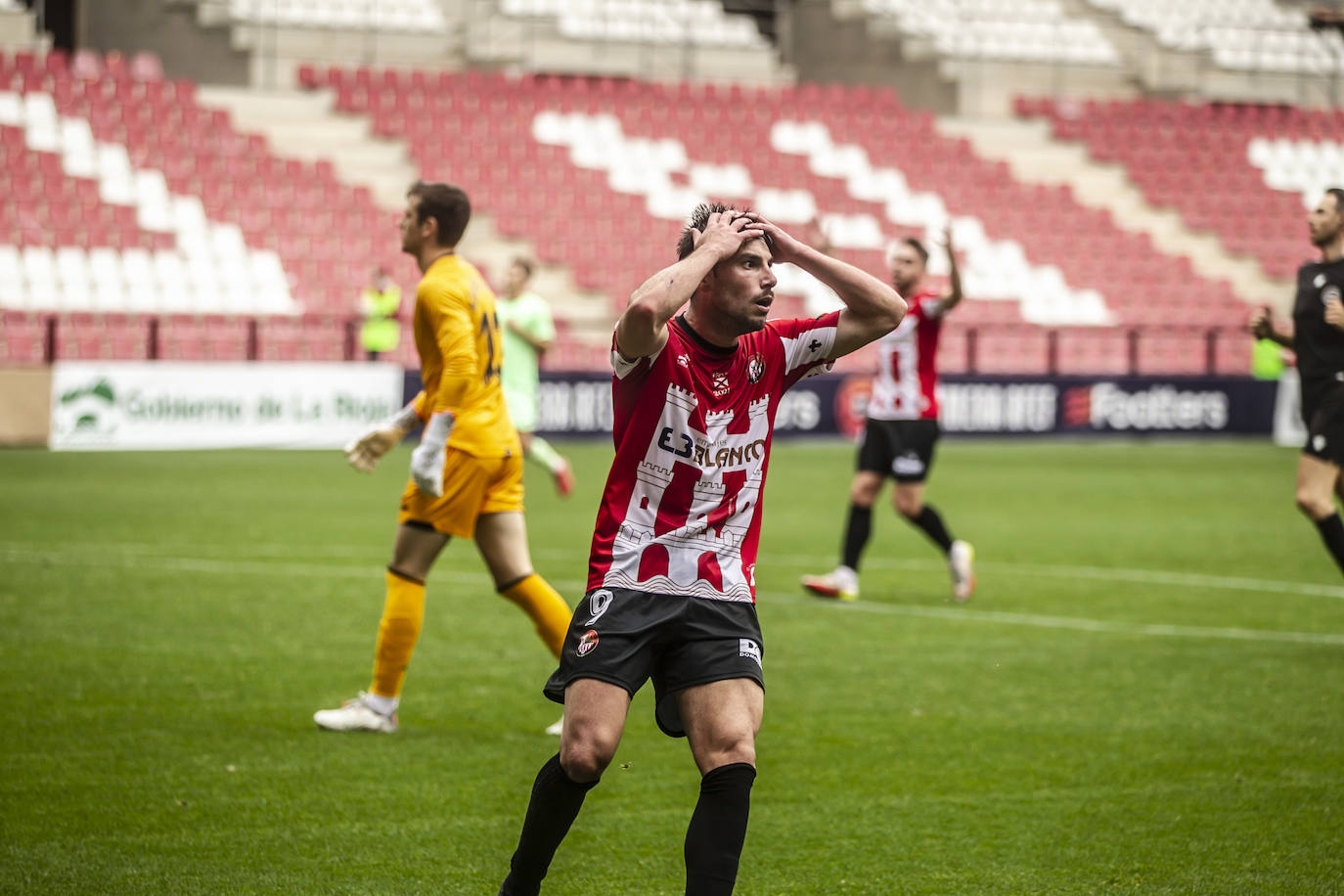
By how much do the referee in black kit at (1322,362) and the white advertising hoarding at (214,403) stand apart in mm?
14180

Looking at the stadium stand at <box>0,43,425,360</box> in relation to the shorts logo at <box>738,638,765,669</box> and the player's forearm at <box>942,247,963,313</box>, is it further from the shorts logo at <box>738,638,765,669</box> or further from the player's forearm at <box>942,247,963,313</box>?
the shorts logo at <box>738,638,765,669</box>

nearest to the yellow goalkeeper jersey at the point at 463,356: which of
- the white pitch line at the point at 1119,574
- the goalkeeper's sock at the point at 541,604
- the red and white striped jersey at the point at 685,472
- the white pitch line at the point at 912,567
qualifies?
the goalkeeper's sock at the point at 541,604

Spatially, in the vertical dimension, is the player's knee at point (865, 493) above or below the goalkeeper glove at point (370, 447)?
below

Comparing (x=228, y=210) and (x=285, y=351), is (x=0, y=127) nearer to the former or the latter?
(x=228, y=210)

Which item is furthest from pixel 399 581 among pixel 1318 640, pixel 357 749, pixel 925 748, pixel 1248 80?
pixel 1248 80

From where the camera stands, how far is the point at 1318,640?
8.77m

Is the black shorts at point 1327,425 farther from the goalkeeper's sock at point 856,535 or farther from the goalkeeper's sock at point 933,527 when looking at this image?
the goalkeeper's sock at point 856,535

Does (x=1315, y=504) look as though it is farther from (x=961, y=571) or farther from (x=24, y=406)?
(x=24, y=406)

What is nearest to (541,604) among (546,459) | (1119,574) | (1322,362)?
(1322,362)

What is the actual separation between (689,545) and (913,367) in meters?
6.31

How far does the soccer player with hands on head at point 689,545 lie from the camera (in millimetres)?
3980

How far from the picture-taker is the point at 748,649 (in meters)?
4.12

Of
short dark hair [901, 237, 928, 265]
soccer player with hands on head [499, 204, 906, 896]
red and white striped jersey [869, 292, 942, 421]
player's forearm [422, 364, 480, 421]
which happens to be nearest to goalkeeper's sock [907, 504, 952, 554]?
red and white striped jersey [869, 292, 942, 421]

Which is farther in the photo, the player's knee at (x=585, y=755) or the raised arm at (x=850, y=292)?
the raised arm at (x=850, y=292)
